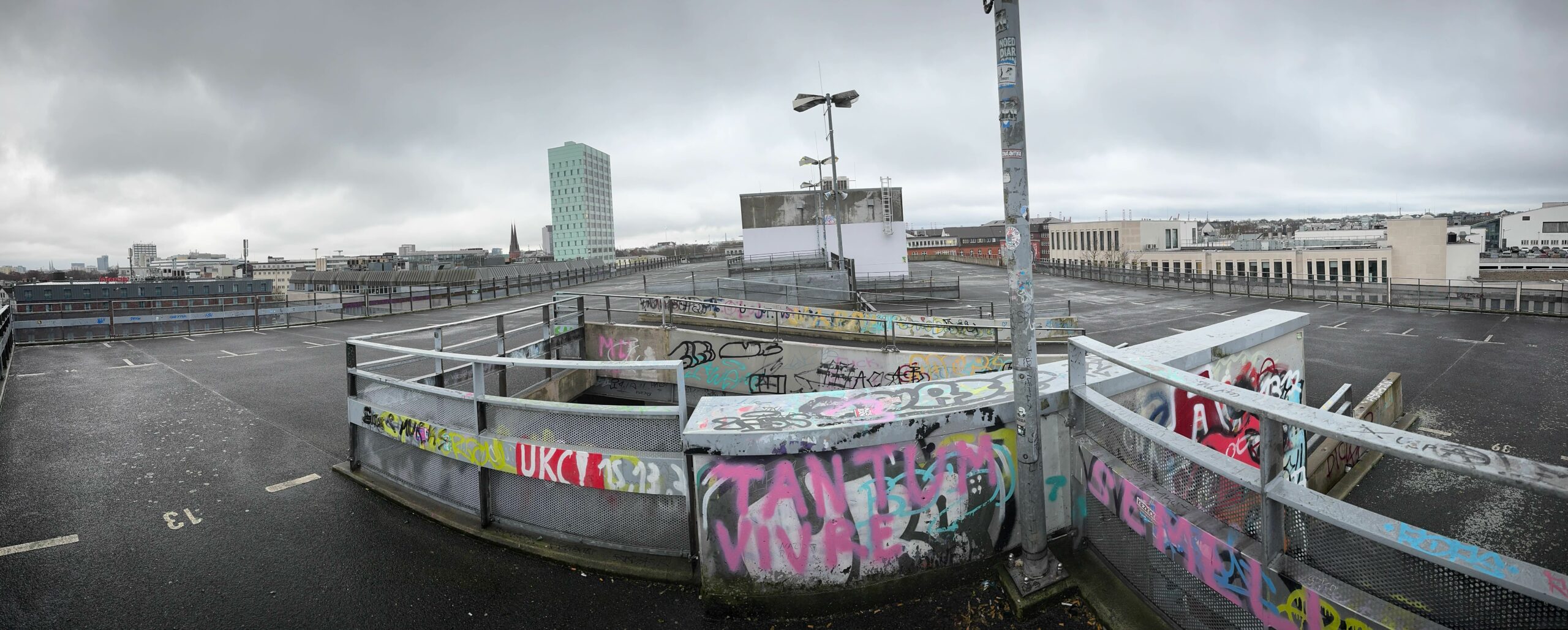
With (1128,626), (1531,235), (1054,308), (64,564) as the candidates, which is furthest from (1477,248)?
(64,564)

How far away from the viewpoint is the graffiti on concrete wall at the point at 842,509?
411 centimetres

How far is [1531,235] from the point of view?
4163 inches

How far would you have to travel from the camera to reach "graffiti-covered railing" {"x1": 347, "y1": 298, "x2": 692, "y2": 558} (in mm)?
4625

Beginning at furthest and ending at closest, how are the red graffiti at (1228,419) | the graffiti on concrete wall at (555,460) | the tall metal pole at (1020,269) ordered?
the red graffiti at (1228,419), the graffiti on concrete wall at (555,460), the tall metal pole at (1020,269)

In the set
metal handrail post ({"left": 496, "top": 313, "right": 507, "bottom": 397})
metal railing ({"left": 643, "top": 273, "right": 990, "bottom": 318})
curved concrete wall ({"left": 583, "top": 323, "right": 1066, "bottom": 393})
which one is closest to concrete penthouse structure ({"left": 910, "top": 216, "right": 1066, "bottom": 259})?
metal railing ({"left": 643, "top": 273, "right": 990, "bottom": 318})

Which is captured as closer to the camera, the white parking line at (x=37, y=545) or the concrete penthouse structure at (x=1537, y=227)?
the white parking line at (x=37, y=545)

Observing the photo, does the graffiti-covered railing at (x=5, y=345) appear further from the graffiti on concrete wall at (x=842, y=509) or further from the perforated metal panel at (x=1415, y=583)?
the perforated metal panel at (x=1415, y=583)

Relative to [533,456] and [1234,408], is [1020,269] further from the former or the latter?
[533,456]

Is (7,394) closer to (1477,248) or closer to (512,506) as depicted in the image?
(512,506)

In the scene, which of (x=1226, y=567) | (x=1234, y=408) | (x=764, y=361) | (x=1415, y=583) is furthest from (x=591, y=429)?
(x=764, y=361)

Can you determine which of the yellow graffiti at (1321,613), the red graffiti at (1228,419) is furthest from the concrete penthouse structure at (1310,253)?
the yellow graffiti at (1321,613)

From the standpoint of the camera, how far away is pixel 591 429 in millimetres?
4848

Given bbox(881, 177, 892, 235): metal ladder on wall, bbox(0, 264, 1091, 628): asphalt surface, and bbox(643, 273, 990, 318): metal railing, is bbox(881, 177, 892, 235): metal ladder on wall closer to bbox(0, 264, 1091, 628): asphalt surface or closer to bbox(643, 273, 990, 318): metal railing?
bbox(643, 273, 990, 318): metal railing

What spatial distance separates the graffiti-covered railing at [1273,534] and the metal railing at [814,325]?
33.3 ft
